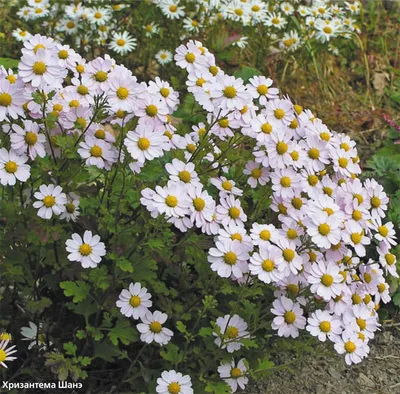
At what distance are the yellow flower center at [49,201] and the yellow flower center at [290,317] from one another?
0.69 meters

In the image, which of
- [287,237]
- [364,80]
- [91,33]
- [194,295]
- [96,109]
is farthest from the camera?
[364,80]

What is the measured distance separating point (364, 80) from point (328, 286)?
3115 millimetres

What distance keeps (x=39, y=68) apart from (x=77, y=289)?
1.94 feet

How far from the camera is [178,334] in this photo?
86.1 inches

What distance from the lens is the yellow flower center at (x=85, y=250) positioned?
1.87m

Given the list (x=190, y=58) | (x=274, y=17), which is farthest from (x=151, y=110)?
(x=274, y=17)

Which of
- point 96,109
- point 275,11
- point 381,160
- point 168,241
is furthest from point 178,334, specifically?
point 275,11

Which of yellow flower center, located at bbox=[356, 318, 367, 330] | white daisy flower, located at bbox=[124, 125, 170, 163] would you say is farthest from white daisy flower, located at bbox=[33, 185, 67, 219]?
yellow flower center, located at bbox=[356, 318, 367, 330]

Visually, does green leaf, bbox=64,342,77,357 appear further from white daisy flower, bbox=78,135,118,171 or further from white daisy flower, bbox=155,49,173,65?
white daisy flower, bbox=155,49,173,65

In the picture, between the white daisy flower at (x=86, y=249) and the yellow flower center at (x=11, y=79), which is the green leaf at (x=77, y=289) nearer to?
the white daisy flower at (x=86, y=249)

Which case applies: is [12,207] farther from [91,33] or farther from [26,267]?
[91,33]

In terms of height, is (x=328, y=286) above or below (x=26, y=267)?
above

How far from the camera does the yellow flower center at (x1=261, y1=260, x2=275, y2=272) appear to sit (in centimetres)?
184

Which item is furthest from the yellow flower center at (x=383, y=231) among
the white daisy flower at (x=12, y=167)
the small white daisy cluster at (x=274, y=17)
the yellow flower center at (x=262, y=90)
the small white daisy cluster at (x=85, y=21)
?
the small white daisy cluster at (x=85, y=21)
